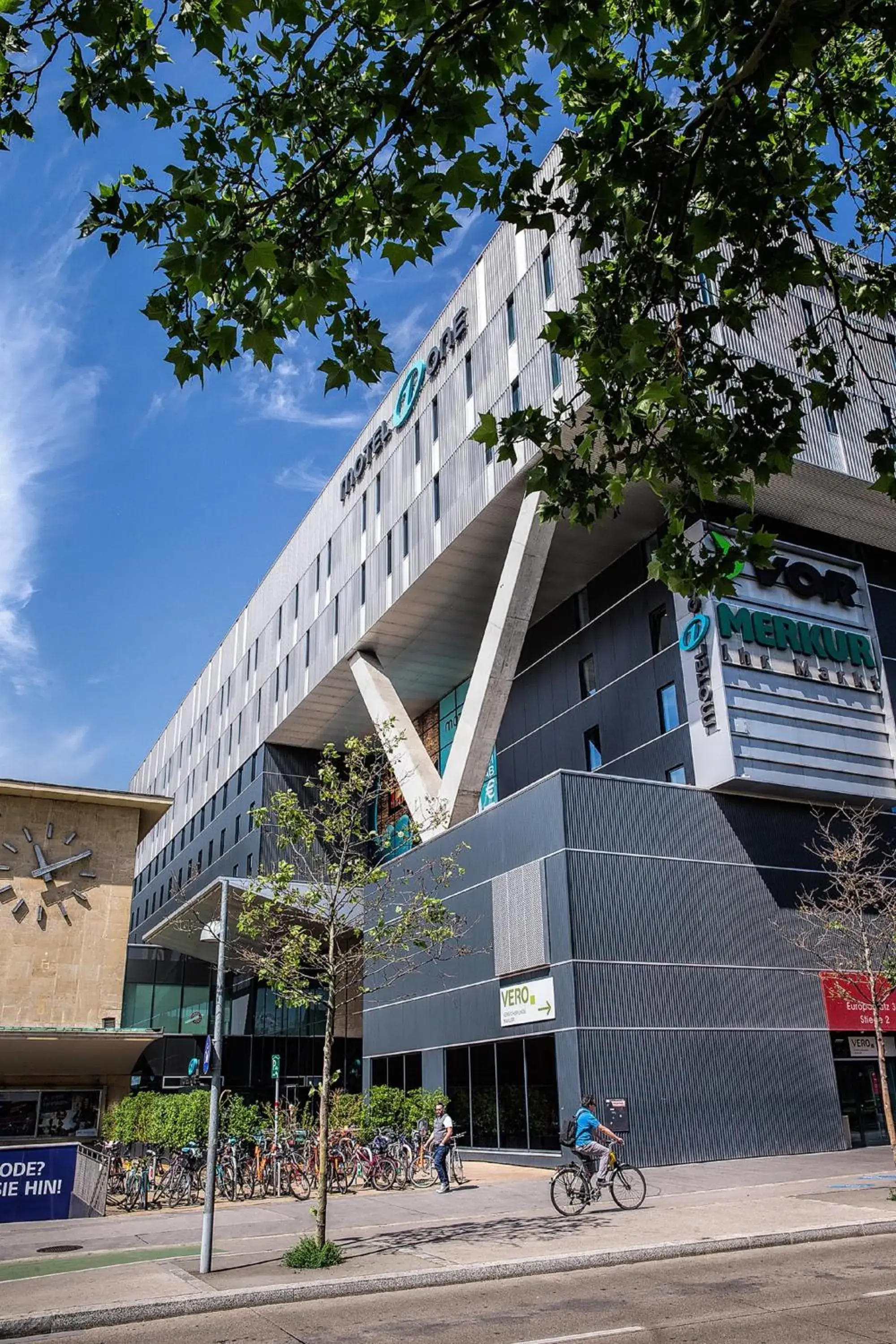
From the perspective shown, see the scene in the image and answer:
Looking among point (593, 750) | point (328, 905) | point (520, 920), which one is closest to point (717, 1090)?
point (520, 920)

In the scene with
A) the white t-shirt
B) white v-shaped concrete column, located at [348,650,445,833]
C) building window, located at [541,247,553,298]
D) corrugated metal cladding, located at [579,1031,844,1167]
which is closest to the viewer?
the white t-shirt

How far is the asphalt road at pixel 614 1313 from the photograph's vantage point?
8.31 metres

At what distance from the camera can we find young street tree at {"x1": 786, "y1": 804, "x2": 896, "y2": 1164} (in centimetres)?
2534

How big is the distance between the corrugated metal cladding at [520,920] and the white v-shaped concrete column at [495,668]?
4084mm

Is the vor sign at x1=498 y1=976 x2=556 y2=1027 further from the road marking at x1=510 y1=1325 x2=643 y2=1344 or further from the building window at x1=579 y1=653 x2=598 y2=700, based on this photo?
the road marking at x1=510 y1=1325 x2=643 y2=1344

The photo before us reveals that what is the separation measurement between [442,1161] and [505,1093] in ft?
20.0

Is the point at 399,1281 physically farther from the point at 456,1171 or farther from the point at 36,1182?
the point at 456,1171

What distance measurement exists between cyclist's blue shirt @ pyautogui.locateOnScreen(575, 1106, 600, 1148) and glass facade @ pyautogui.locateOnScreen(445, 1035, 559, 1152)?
7.72m

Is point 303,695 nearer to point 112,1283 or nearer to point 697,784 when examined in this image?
point 697,784

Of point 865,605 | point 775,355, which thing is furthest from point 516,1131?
point 775,355

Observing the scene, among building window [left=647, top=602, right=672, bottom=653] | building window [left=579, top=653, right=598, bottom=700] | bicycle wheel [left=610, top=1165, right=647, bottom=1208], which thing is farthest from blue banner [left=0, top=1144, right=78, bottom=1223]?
Result: building window [left=579, top=653, right=598, bottom=700]

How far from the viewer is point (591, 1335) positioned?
27.4 feet

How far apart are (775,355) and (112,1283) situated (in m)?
27.3

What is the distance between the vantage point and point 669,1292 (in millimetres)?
10180
